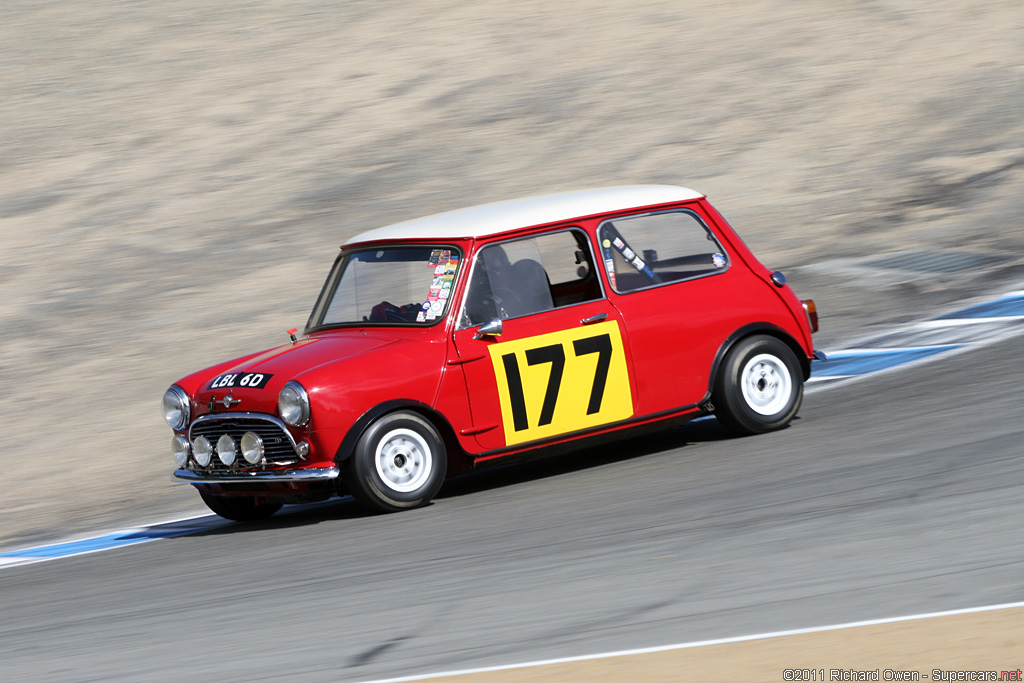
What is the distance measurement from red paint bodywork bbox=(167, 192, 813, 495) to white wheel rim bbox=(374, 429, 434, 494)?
179 millimetres

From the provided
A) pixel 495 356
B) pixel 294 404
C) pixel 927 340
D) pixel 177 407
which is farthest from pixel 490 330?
pixel 927 340

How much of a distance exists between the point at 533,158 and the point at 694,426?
10.8 meters

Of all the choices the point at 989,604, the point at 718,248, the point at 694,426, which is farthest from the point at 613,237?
the point at 989,604

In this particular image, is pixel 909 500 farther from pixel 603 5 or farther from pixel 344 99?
pixel 603 5

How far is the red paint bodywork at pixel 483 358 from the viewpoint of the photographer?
297 inches

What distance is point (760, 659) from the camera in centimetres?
461

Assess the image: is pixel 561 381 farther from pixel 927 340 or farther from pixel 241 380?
pixel 927 340

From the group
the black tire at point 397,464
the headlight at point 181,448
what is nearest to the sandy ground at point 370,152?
the headlight at point 181,448

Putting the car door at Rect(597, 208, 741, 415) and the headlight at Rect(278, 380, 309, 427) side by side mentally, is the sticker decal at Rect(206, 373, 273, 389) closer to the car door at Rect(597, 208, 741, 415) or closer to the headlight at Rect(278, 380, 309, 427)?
the headlight at Rect(278, 380, 309, 427)

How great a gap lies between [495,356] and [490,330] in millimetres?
160

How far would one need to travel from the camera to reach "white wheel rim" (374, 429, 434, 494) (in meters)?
7.63

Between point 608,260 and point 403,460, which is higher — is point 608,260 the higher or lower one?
the higher one

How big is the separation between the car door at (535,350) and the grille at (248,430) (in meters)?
1.08

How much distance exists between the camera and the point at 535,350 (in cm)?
795
